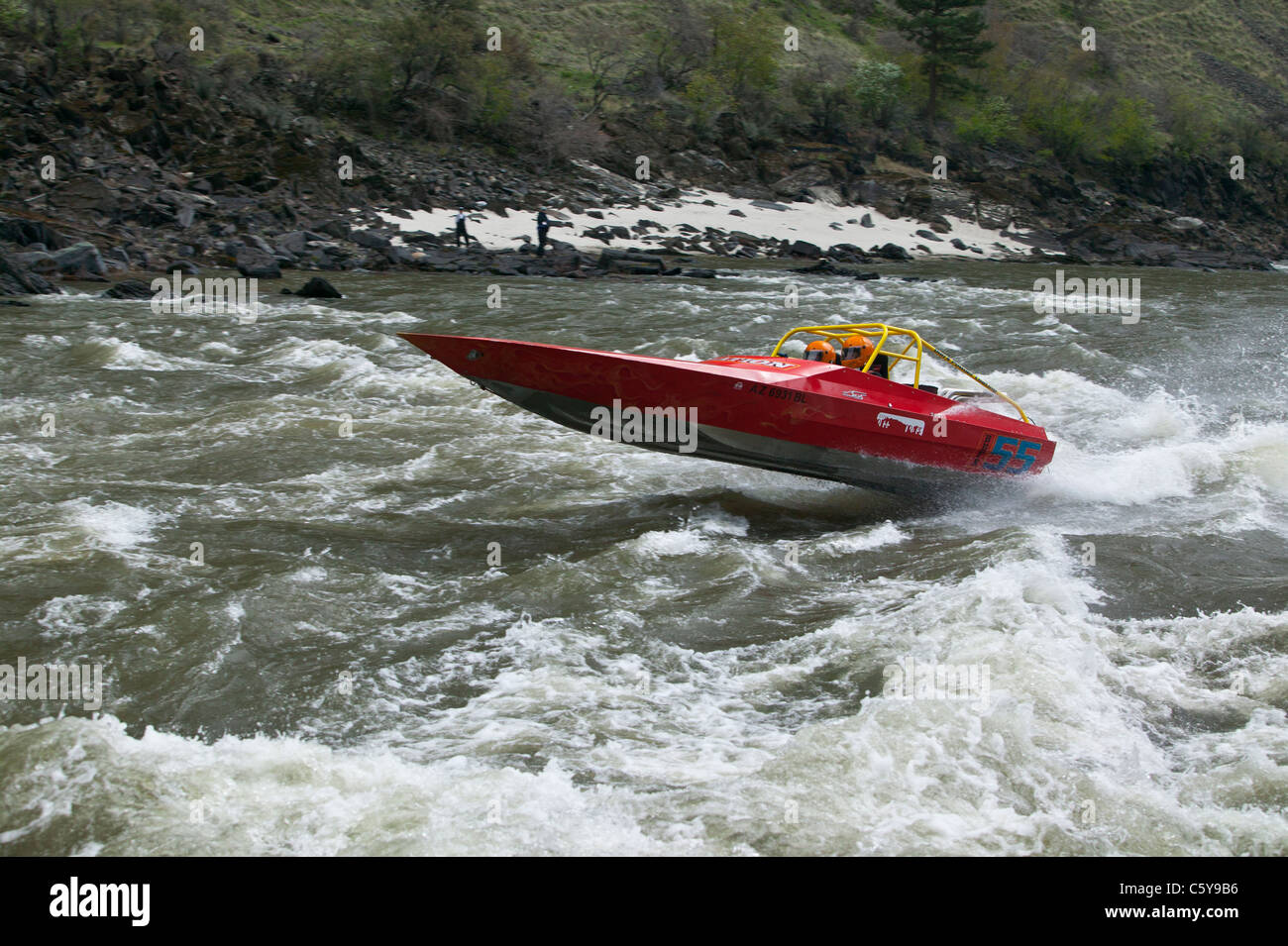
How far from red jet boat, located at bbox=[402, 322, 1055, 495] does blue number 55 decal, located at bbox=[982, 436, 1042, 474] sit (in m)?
0.04

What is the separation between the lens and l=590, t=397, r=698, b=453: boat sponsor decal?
8758 millimetres

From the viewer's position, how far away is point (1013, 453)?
32.2 feet

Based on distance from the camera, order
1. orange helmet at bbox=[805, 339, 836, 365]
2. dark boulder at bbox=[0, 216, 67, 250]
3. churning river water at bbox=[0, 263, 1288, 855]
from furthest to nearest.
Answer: dark boulder at bbox=[0, 216, 67, 250] < orange helmet at bbox=[805, 339, 836, 365] < churning river water at bbox=[0, 263, 1288, 855]

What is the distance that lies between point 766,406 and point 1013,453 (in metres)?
2.59

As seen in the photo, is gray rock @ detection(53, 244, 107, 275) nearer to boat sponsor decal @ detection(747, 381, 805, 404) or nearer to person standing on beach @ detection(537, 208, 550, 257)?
person standing on beach @ detection(537, 208, 550, 257)

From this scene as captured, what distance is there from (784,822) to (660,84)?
Answer: 4814 cm

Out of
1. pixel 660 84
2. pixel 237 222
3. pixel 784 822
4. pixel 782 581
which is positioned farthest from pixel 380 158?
pixel 784 822

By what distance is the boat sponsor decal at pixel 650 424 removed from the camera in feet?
28.7

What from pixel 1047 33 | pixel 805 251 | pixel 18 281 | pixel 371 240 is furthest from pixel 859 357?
pixel 1047 33

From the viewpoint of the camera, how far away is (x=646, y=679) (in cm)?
587

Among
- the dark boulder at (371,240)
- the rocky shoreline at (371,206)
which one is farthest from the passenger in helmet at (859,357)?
the dark boulder at (371,240)

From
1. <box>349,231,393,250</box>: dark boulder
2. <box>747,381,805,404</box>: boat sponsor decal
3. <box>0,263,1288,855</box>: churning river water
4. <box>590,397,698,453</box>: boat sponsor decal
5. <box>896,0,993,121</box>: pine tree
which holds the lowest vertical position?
<box>0,263,1288,855</box>: churning river water

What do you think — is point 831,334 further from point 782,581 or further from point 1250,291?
point 1250,291

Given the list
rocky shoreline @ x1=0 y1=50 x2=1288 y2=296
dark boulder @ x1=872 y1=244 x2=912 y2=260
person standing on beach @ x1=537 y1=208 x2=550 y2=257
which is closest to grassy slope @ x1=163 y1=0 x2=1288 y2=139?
rocky shoreline @ x1=0 y1=50 x2=1288 y2=296
